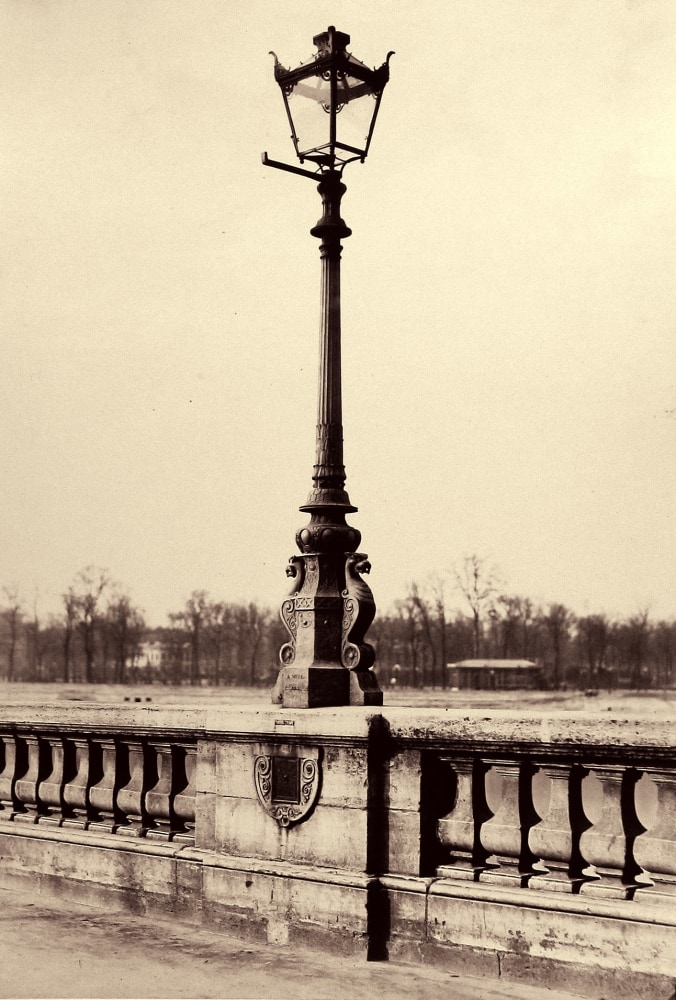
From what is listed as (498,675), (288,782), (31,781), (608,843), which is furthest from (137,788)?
(498,675)

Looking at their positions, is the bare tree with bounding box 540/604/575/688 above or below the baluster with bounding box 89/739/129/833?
above

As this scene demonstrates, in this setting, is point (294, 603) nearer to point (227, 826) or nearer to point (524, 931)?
point (227, 826)

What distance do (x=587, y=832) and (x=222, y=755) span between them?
2349mm

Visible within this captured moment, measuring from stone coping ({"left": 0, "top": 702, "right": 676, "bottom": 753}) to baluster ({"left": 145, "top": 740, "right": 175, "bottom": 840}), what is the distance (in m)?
0.18

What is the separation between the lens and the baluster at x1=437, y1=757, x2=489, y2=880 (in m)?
6.08

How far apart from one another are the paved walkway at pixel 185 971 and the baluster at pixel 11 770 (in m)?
1.73

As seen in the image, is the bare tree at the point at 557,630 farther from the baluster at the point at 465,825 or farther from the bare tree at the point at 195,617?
the baluster at the point at 465,825

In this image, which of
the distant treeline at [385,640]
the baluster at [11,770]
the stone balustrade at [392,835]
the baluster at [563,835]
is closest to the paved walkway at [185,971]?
the stone balustrade at [392,835]

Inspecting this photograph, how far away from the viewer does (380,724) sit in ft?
20.9

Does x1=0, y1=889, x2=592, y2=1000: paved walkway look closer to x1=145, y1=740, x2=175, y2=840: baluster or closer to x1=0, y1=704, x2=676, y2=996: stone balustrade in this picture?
x1=0, y1=704, x2=676, y2=996: stone balustrade

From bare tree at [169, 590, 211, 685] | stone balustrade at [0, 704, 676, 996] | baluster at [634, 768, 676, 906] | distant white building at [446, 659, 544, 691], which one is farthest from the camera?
bare tree at [169, 590, 211, 685]

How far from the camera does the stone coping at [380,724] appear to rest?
5.46 metres

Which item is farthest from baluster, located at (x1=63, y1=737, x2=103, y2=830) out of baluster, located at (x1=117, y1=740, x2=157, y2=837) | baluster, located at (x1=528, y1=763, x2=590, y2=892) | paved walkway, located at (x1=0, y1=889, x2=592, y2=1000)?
baluster, located at (x1=528, y1=763, x2=590, y2=892)

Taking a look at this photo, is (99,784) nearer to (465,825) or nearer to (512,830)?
(465,825)
